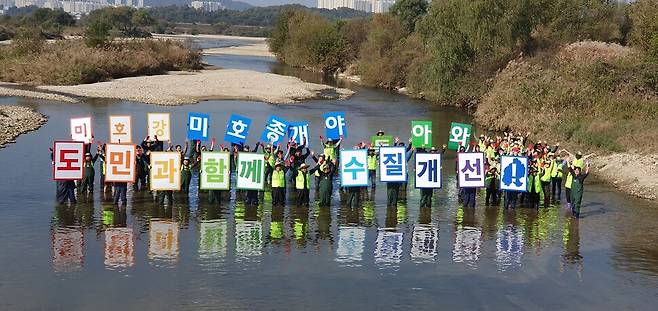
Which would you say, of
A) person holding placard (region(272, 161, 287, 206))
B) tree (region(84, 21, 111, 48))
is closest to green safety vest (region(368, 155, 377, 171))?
person holding placard (region(272, 161, 287, 206))

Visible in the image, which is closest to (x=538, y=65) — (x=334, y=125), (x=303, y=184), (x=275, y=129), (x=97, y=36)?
(x=334, y=125)

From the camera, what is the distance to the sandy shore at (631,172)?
26094 mm

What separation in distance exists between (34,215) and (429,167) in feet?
34.4

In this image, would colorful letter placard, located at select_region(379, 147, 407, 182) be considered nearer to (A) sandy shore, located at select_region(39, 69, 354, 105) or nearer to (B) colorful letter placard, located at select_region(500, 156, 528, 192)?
(B) colorful letter placard, located at select_region(500, 156, 528, 192)

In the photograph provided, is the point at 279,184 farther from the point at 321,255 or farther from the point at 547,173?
the point at 547,173

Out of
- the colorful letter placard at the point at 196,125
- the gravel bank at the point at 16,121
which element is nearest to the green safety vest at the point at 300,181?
the colorful letter placard at the point at 196,125

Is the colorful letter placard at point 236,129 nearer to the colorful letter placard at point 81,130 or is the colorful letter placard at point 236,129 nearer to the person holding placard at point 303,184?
the person holding placard at point 303,184

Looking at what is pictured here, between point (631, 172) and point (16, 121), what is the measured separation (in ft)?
87.8

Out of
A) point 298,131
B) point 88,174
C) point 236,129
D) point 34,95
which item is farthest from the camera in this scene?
point 34,95

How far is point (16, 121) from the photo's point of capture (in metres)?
36.9

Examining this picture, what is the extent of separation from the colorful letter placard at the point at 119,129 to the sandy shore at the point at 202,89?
25.3 m

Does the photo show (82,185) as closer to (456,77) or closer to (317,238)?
(317,238)

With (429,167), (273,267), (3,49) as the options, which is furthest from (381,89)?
(273,267)

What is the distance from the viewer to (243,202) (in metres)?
22.2
